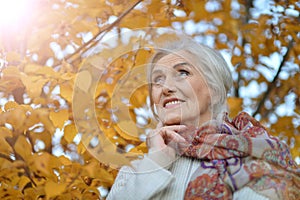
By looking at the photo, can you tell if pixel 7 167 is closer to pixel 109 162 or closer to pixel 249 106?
pixel 109 162

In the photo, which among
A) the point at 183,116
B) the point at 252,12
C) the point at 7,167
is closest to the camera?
the point at 183,116

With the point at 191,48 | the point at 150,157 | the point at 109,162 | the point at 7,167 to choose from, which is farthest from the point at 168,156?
the point at 7,167

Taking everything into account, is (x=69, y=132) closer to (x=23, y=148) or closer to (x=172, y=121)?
(x=23, y=148)

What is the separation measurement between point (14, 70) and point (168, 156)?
1.58ft

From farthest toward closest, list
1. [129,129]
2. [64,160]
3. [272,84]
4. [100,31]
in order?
[272,84]
[100,31]
[64,160]
[129,129]

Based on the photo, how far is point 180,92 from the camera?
1024 millimetres

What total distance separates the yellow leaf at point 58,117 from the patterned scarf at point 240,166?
0.38 meters

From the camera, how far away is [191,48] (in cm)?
107

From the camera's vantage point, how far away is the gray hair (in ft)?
3.45

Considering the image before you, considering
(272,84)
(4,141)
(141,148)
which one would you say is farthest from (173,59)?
(272,84)

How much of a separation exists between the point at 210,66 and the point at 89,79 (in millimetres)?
296

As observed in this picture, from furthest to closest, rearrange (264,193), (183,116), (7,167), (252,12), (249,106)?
1. (249,106)
2. (252,12)
3. (7,167)
4. (183,116)
5. (264,193)

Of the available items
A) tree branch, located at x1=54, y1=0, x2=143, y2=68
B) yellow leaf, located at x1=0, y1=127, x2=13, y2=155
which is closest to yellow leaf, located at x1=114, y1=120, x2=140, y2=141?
yellow leaf, located at x1=0, y1=127, x2=13, y2=155

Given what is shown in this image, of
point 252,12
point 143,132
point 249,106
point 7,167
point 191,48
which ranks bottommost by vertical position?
point 249,106
